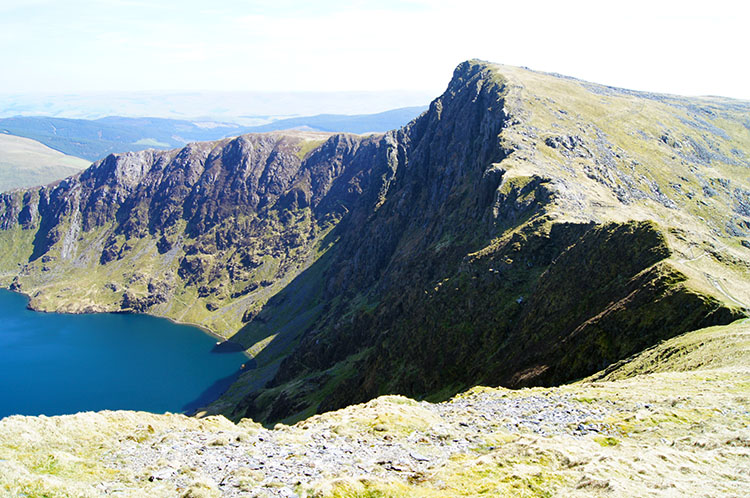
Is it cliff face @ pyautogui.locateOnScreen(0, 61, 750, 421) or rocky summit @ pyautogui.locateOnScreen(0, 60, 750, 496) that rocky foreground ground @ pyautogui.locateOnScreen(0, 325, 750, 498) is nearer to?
rocky summit @ pyautogui.locateOnScreen(0, 60, 750, 496)

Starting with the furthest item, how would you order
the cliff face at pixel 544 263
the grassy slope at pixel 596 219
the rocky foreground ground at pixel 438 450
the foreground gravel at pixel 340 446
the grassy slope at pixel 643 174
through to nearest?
the grassy slope at pixel 643 174, the cliff face at pixel 544 263, the grassy slope at pixel 596 219, the foreground gravel at pixel 340 446, the rocky foreground ground at pixel 438 450

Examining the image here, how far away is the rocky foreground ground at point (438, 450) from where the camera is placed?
74.8 ft

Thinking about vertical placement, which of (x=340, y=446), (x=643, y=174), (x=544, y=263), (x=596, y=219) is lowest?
(x=340, y=446)

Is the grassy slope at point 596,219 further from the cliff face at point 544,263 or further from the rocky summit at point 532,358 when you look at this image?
the rocky summit at point 532,358

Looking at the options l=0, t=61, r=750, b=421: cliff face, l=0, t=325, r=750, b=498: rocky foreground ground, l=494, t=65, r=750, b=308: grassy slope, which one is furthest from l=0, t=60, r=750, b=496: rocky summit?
l=494, t=65, r=750, b=308: grassy slope

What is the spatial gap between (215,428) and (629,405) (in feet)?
112

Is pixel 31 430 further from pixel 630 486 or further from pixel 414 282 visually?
pixel 414 282

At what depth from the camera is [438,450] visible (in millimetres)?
30750

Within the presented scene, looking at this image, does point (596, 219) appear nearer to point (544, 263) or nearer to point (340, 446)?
point (544, 263)

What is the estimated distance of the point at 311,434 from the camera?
34719mm

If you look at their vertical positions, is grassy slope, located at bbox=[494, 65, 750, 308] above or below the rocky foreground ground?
above

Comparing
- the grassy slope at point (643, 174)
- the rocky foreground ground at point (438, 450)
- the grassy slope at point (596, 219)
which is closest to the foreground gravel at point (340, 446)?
the rocky foreground ground at point (438, 450)

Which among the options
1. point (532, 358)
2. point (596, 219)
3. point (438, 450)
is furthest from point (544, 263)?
point (438, 450)

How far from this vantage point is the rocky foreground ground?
22797mm
